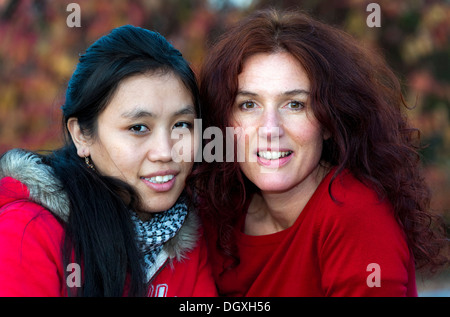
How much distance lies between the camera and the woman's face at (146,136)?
7.27 ft

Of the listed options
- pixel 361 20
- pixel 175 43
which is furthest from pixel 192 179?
pixel 361 20

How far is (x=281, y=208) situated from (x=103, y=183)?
86 centimetres

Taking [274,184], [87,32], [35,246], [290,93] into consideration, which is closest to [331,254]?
[274,184]

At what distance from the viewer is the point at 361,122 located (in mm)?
2412

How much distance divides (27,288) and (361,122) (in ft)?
5.03

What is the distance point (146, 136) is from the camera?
226 centimetres

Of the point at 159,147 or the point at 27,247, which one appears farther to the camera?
the point at 159,147

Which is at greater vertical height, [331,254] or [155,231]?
[155,231]

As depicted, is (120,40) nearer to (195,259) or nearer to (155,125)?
(155,125)

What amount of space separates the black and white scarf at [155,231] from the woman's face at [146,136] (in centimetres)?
6

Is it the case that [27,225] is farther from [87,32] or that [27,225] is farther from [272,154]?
[87,32]

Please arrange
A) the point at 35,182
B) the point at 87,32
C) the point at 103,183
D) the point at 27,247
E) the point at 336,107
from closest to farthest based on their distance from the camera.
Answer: the point at 27,247 → the point at 35,182 → the point at 103,183 → the point at 336,107 → the point at 87,32

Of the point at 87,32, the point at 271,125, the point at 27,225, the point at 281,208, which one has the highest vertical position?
the point at 87,32

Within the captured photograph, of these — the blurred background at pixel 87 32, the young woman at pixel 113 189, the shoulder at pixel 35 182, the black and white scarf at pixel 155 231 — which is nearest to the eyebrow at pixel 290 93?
the young woman at pixel 113 189
